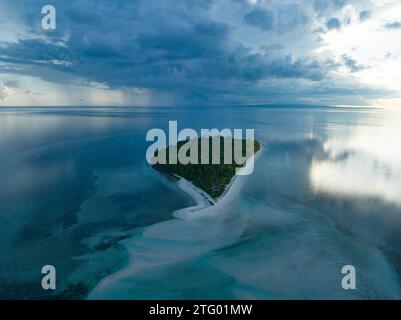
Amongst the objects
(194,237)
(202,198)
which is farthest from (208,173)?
(194,237)

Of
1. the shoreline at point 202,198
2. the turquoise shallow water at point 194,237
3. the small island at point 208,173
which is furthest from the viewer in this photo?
the small island at point 208,173

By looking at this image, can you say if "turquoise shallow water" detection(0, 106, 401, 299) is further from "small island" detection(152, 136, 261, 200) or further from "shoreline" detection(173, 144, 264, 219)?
"small island" detection(152, 136, 261, 200)

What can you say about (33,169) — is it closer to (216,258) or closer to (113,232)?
(113,232)

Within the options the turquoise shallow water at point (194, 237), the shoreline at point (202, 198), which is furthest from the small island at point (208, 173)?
the turquoise shallow water at point (194, 237)

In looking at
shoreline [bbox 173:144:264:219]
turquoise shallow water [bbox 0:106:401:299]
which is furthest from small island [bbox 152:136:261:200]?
turquoise shallow water [bbox 0:106:401:299]

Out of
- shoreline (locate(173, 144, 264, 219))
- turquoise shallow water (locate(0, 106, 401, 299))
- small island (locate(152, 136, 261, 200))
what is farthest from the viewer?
small island (locate(152, 136, 261, 200))

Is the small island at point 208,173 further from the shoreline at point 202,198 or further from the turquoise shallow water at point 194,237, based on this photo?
the turquoise shallow water at point 194,237

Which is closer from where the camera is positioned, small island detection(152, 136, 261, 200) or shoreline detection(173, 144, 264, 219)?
shoreline detection(173, 144, 264, 219)
